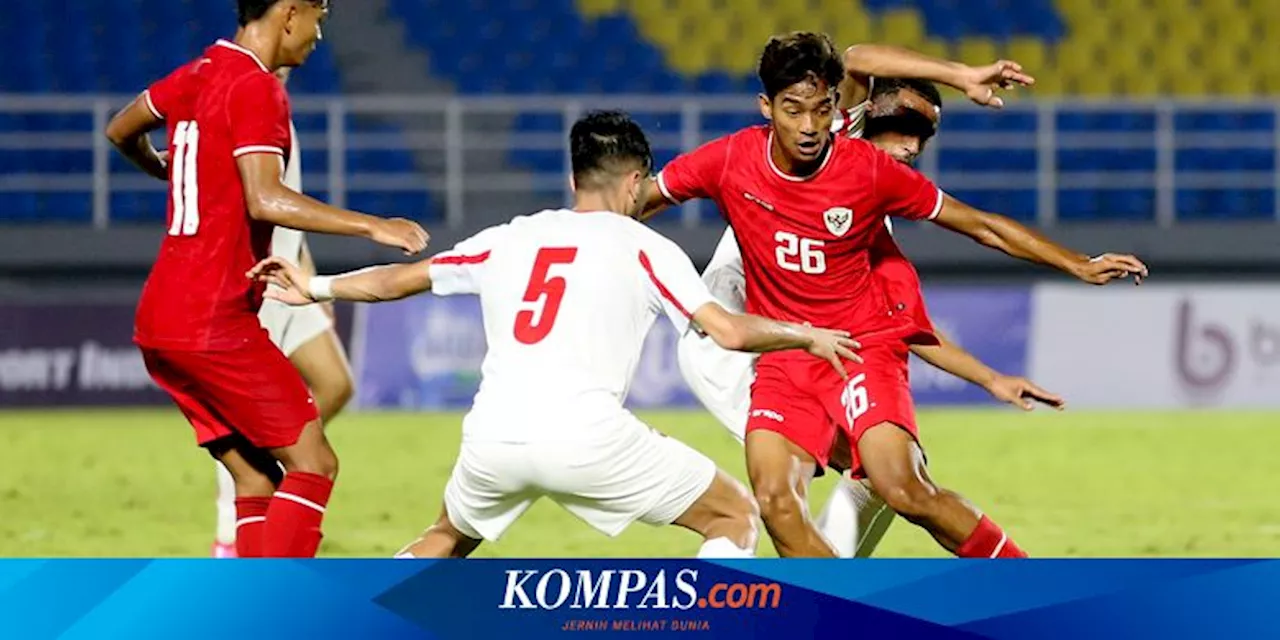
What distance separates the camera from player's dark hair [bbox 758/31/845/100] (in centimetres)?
647

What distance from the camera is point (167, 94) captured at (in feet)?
21.4

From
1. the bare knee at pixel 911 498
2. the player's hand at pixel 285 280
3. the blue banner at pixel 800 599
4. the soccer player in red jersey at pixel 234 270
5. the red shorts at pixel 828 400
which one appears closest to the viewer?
the blue banner at pixel 800 599

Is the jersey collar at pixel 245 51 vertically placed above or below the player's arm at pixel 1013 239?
above

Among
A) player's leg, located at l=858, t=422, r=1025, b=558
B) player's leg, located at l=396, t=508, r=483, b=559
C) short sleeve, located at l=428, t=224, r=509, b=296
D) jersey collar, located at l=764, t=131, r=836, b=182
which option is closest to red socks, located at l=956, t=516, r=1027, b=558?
player's leg, located at l=858, t=422, r=1025, b=558

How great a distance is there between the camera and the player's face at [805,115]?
21.4 feet

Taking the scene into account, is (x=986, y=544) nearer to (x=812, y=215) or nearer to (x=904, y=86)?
(x=812, y=215)

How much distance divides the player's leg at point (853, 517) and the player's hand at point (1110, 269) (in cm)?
107

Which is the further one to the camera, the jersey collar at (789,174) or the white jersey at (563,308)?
the jersey collar at (789,174)

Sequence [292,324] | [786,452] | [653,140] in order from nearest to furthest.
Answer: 1. [786,452]
2. [292,324]
3. [653,140]

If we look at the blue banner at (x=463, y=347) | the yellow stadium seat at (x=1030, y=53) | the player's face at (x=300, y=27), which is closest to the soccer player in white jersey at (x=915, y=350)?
the player's face at (x=300, y=27)

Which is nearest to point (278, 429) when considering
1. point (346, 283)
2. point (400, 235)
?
point (346, 283)

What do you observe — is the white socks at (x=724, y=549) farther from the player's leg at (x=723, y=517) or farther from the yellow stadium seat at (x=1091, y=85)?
the yellow stadium seat at (x=1091, y=85)

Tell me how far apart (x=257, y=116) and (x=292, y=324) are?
2409 mm

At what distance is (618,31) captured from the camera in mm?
20266
